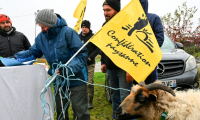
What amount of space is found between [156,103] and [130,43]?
0.89m

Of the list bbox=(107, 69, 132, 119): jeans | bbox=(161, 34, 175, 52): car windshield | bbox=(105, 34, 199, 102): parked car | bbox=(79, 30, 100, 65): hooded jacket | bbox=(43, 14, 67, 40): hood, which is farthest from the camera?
bbox=(161, 34, 175, 52): car windshield

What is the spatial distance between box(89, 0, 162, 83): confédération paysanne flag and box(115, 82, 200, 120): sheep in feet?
0.76

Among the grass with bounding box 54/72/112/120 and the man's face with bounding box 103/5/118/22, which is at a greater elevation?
the man's face with bounding box 103/5/118/22

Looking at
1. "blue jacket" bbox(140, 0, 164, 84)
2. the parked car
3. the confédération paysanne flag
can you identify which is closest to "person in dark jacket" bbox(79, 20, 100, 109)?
the parked car

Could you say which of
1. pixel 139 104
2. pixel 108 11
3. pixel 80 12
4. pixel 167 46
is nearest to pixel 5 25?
pixel 80 12

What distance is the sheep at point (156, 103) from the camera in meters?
2.31

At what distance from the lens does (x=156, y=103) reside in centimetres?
243

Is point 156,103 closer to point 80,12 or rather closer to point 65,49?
point 65,49

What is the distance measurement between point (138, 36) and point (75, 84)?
1.23 metres

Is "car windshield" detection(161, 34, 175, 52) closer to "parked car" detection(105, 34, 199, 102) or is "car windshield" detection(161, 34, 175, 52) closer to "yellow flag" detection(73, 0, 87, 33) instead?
"parked car" detection(105, 34, 199, 102)

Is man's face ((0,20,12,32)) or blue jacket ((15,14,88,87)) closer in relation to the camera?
blue jacket ((15,14,88,87))

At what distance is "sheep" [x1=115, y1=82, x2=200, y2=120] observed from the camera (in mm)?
2314

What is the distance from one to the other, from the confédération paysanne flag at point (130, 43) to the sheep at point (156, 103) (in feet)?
0.76

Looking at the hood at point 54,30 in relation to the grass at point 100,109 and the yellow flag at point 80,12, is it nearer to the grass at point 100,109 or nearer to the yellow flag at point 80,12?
the yellow flag at point 80,12
